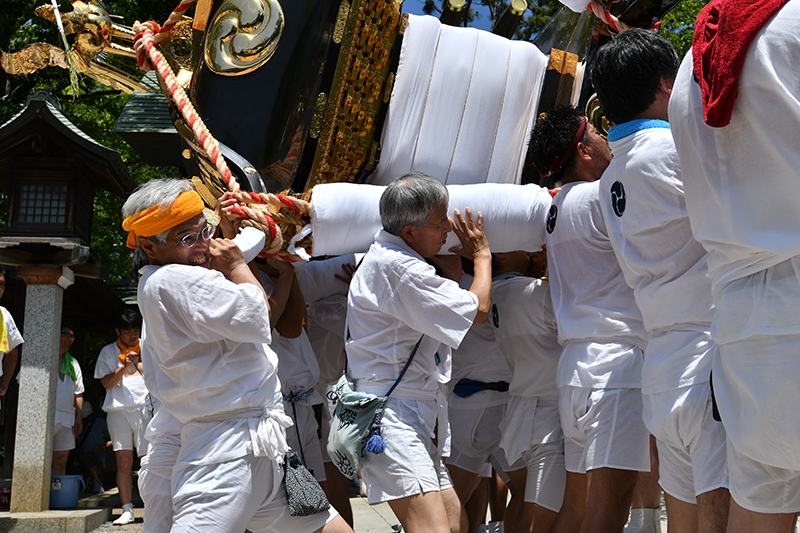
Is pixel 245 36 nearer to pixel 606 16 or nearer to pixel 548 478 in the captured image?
pixel 606 16

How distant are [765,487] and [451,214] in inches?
70.8

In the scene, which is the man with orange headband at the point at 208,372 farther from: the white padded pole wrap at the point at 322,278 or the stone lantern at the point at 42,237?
the stone lantern at the point at 42,237

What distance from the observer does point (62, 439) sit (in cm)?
729

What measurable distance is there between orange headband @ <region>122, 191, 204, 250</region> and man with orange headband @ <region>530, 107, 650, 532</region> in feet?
4.50

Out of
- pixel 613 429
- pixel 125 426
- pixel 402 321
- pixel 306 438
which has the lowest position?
pixel 125 426

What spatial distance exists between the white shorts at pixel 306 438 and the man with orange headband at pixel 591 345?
4.84 ft

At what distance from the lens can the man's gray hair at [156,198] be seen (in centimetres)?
248

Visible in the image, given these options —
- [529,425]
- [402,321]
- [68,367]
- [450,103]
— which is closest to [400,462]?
[402,321]

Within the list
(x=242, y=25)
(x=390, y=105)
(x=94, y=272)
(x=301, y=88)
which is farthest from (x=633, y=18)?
(x=94, y=272)

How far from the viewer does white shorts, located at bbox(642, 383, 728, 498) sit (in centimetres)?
187

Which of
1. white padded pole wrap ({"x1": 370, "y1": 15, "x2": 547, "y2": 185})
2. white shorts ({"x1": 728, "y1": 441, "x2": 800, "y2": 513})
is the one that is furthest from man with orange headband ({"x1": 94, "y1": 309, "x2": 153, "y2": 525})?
white shorts ({"x1": 728, "y1": 441, "x2": 800, "y2": 513})

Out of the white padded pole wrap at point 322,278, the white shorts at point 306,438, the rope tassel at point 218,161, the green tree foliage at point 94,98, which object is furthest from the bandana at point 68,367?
the rope tassel at point 218,161

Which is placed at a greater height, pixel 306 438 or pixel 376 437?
pixel 376 437

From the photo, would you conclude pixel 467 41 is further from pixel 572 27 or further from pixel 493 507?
pixel 493 507
